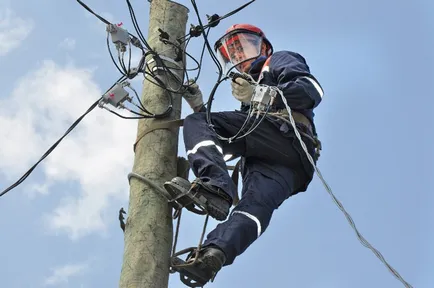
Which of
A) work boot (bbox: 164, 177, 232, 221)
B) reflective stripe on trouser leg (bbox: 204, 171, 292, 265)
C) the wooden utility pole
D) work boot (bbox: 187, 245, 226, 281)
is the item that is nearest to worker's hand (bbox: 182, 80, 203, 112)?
the wooden utility pole

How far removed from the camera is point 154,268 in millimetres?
4578

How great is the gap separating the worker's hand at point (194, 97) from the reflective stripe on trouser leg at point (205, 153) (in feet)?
1.80

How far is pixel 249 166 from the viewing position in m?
5.88

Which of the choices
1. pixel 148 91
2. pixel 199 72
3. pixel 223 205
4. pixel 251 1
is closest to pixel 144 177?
pixel 223 205

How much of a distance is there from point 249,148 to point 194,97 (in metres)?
0.67

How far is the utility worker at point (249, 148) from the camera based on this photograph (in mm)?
4945

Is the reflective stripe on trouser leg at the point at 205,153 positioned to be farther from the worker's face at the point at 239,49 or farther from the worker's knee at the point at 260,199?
the worker's face at the point at 239,49

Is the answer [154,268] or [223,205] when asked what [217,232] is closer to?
[223,205]

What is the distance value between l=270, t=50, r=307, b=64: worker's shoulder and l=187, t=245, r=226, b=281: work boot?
1.86 meters

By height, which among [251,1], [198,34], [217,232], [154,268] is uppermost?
[251,1]

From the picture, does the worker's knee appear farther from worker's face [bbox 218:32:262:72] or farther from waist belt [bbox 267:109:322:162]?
worker's face [bbox 218:32:262:72]

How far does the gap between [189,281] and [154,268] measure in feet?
1.05

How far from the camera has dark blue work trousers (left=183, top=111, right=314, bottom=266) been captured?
5.08 meters

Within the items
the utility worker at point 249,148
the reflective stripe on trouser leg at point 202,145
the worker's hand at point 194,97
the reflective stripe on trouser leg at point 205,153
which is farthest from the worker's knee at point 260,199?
the worker's hand at point 194,97
